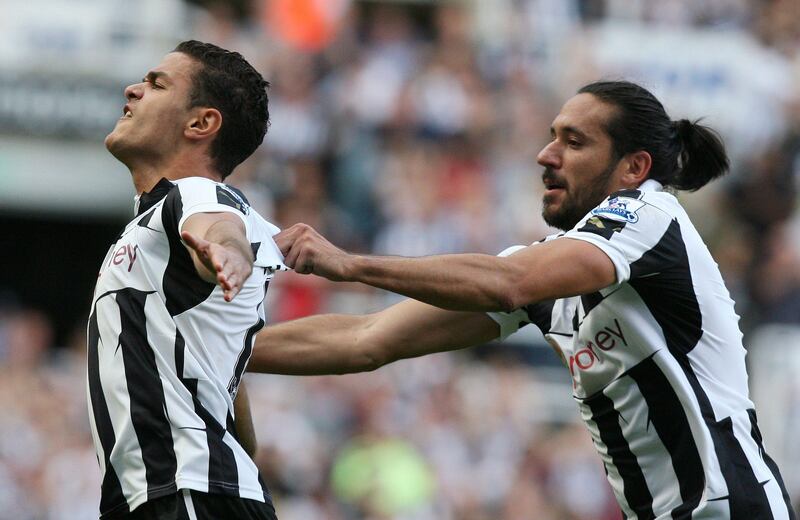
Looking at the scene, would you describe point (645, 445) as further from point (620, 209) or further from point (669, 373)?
point (620, 209)

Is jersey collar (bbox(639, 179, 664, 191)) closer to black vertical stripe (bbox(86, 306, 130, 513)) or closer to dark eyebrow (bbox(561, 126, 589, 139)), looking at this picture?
dark eyebrow (bbox(561, 126, 589, 139))

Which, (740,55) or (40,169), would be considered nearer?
(40,169)

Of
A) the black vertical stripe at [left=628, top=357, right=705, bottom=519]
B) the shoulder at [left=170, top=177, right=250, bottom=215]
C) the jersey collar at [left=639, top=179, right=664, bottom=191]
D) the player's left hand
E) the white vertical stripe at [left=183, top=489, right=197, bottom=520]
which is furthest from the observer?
the jersey collar at [left=639, top=179, right=664, bottom=191]

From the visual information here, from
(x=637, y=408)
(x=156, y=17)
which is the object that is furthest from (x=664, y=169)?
(x=156, y=17)

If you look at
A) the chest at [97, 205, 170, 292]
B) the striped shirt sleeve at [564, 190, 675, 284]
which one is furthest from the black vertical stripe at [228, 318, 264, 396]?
the striped shirt sleeve at [564, 190, 675, 284]

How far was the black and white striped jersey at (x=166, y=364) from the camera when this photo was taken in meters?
4.42

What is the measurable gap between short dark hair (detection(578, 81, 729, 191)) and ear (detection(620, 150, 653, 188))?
21 millimetres

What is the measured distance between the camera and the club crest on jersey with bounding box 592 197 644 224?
499cm

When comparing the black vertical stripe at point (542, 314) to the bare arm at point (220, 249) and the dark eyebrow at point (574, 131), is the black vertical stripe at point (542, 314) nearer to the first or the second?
the dark eyebrow at point (574, 131)

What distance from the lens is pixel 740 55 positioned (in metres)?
16.5

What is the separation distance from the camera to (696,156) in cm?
566

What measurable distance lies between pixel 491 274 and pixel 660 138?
1151 mm

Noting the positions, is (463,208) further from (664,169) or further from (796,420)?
(664,169)

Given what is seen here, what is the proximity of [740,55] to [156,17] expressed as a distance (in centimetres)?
683
